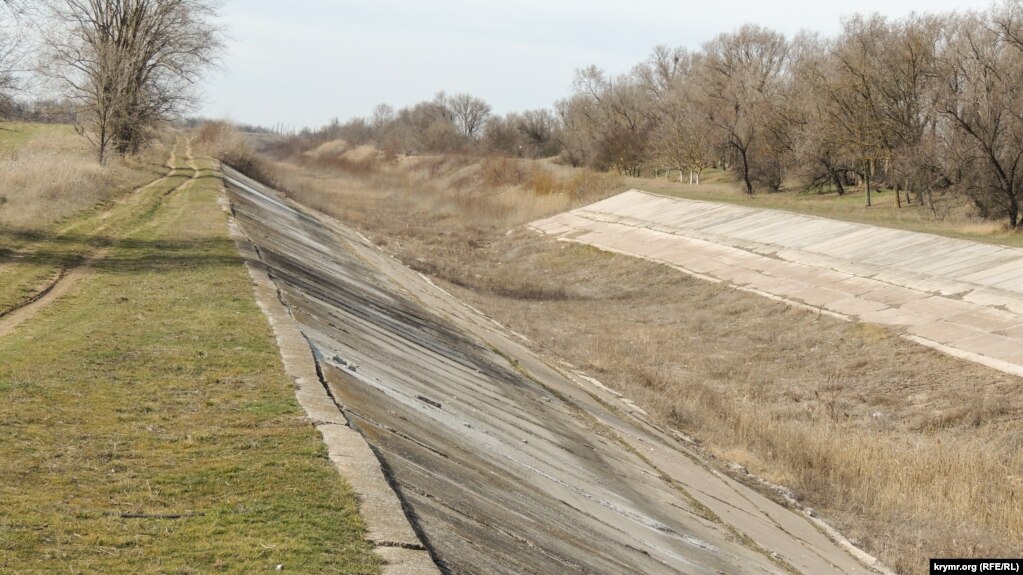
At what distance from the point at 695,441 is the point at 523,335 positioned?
854 centimetres

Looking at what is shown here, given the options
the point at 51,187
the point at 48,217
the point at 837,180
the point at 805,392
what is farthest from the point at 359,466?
the point at 837,180

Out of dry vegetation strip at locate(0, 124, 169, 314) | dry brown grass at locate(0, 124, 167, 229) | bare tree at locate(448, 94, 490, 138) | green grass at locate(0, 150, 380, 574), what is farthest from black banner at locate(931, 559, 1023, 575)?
bare tree at locate(448, 94, 490, 138)

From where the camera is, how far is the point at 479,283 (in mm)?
33594

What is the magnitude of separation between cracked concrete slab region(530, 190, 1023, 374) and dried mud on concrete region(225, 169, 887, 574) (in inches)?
329

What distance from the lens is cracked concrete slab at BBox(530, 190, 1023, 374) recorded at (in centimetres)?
2088

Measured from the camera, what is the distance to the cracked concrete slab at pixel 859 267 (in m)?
20.9

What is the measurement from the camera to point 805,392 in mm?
19438

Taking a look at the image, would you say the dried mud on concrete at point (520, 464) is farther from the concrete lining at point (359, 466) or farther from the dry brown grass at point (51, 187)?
the dry brown grass at point (51, 187)

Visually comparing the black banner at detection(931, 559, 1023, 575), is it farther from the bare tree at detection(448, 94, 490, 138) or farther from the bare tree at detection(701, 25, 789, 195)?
the bare tree at detection(448, 94, 490, 138)

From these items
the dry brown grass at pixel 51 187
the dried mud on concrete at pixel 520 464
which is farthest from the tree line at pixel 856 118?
the dry brown grass at pixel 51 187

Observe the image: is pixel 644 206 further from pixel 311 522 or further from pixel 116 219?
pixel 311 522

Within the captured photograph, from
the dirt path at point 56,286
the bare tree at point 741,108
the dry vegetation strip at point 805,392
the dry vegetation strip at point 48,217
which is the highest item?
the bare tree at point 741,108

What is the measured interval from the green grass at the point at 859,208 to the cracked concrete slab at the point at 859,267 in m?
1.32

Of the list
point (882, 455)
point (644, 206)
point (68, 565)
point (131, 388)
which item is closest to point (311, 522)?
point (68, 565)
